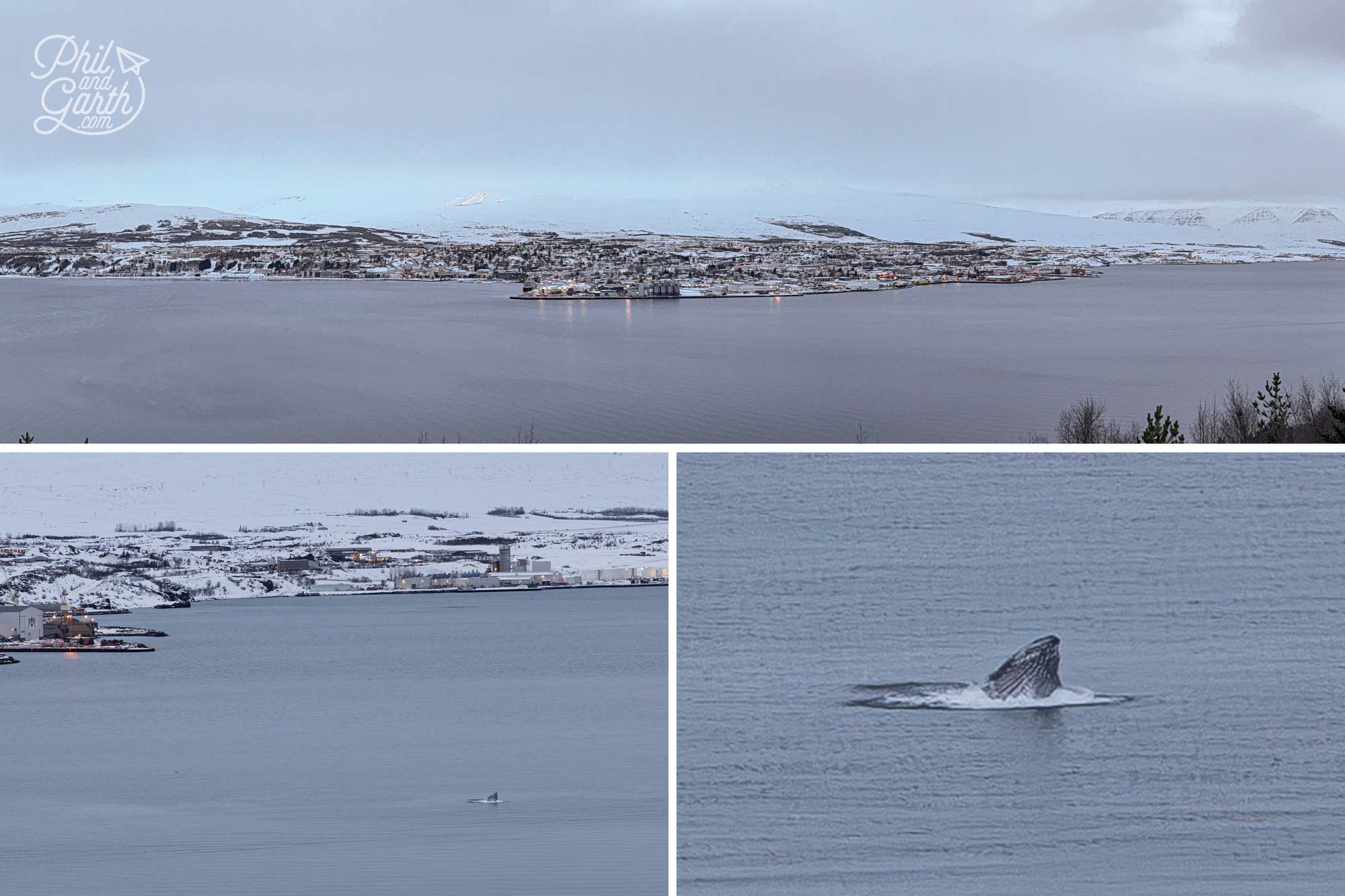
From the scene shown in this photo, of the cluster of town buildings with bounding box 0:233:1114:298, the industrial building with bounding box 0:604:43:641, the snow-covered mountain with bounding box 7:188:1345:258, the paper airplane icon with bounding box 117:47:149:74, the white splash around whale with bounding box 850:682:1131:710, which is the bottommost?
the white splash around whale with bounding box 850:682:1131:710

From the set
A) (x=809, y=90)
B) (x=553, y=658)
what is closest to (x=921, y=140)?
(x=809, y=90)

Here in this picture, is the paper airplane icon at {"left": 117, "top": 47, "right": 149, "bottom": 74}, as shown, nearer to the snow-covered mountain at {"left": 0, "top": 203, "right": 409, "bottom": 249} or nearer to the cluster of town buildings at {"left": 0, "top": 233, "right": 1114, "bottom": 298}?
the snow-covered mountain at {"left": 0, "top": 203, "right": 409, "bottom": 249}

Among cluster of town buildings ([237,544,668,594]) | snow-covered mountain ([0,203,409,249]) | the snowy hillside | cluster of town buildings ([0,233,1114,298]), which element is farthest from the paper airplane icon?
cluster of town buildings ([237,544,668,594])

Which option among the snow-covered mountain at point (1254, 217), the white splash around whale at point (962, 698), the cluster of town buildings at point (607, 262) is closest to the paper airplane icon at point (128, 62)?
the cluster of town buildings at point (607, 262)

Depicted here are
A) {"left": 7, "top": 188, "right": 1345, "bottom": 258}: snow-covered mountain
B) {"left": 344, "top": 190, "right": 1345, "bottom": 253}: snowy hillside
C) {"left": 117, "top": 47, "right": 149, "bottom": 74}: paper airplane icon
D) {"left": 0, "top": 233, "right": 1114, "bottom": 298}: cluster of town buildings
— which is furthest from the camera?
{"left": 0, "top": 233, "right": 1114, "bottom": 298}: cluster of town buildings

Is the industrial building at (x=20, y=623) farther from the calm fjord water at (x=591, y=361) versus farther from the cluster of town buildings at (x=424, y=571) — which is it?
the calm fjord water at (x=591, y=361)

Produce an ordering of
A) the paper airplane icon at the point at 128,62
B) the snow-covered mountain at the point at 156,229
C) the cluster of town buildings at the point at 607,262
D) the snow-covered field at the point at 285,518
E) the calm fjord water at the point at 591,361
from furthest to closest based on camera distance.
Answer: the cluster of town buildings at the point at 607,262, the snow-covered mountain at the point at 156,229, the calm fjord water at the point at 591,361, the paper airplane icon at the point at 128,62, the snow-covered field at the point at 285,518

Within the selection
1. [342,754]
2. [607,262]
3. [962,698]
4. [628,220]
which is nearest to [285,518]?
[342,754]
